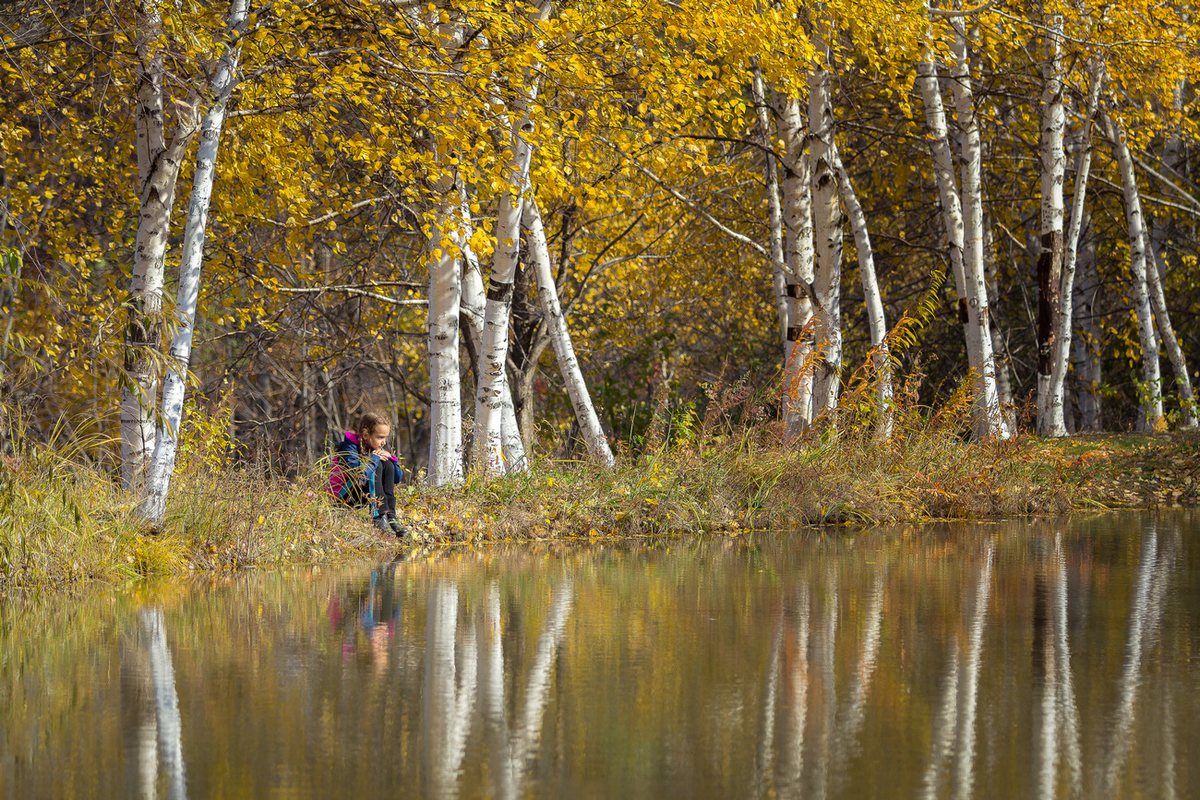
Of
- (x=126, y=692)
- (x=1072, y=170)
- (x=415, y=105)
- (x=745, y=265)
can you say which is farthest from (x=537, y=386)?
(x=126, y=692)

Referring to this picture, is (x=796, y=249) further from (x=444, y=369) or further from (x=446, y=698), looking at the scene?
(x=446, y=698)

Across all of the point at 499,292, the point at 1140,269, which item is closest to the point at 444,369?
the point at 499,292

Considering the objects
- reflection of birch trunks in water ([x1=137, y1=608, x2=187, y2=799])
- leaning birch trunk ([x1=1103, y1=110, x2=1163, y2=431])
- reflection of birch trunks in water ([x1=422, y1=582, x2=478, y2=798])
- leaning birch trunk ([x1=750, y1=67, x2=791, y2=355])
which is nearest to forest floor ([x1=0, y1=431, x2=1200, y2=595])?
reflection of birch trunks in water ([x1=422, y1=582, x2=478, y2=798])

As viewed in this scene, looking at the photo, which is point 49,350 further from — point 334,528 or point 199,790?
point 199,790

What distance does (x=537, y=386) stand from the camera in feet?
119

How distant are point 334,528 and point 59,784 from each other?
953 centimetres

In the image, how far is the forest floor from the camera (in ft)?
42.4

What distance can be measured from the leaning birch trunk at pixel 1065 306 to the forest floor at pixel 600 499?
182 cm

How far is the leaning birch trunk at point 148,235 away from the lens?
1449cm

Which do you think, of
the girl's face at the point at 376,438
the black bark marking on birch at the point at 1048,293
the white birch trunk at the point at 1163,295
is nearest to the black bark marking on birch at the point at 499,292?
the girl's face at the point at 376,438

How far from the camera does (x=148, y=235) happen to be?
49.0 ft

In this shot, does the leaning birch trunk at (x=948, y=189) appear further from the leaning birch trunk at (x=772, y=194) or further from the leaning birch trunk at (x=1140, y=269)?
the leaning birch trunk at (x=1140, y=269)

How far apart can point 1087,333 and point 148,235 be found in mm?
22617

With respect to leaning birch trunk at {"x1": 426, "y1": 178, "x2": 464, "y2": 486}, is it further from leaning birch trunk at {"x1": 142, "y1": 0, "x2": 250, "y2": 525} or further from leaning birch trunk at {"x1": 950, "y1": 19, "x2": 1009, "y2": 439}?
leaning birch trunk at {"x1": 950, "y1": 19, "x2": 1009, "y2": 439}
